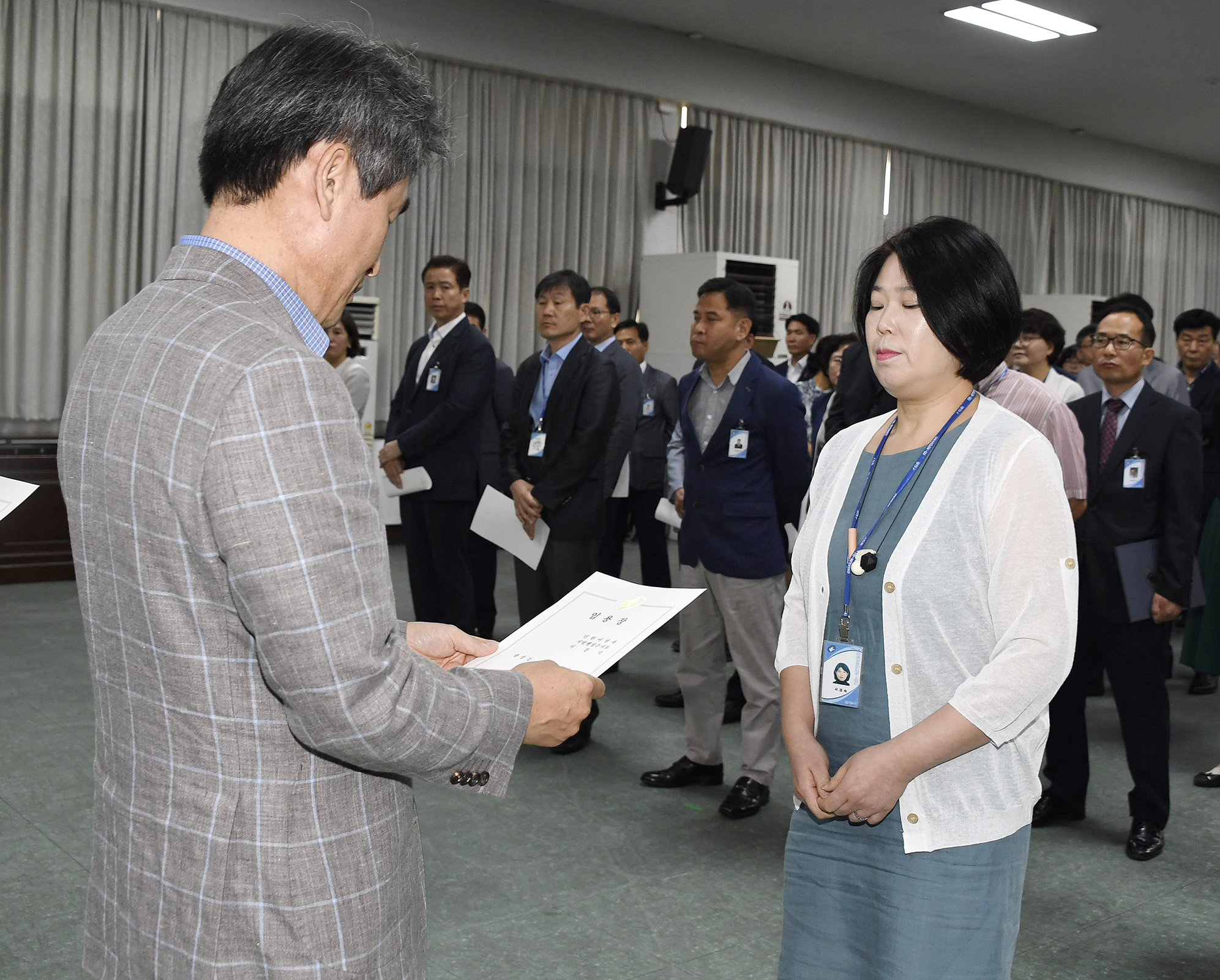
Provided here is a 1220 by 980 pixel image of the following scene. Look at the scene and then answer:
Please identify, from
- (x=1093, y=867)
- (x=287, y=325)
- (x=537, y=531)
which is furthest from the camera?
(x=537, y=531)

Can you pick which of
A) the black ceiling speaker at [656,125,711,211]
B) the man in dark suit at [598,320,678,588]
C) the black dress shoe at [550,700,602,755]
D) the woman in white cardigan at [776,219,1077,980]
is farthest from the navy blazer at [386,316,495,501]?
the black ceiling speaker at [656,125,711,211]

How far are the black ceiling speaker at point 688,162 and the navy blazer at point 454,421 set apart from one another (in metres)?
4.90

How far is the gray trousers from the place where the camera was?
137 inches

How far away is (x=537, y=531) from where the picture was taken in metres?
4.17

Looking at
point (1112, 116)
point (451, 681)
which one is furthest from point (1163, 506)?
point (1112, 116)

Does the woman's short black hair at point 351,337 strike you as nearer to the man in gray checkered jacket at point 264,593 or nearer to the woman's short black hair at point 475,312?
the woman's short black hair at point 475,312

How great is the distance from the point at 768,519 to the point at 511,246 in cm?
579

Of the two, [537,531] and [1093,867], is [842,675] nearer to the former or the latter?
[1093,867]

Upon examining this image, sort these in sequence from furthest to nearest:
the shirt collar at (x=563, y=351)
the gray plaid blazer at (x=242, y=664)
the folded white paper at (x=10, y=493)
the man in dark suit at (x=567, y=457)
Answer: the shirt collar at (x=563, y=351) → the man in dark suit at (x=567, y=457) → the folded white paper at (x=10, y=493) → the gray plaid blazer at (x=242, y=664)

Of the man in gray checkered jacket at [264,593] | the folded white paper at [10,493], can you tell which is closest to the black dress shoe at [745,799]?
the folded white paper at [10,493]

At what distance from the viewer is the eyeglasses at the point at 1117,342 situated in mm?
3455

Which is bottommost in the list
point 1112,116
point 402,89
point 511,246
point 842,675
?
point 842,675

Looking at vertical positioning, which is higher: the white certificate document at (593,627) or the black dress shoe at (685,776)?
the white certificate document at (593,627)

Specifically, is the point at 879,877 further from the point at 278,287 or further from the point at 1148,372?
the point at 1148,372
